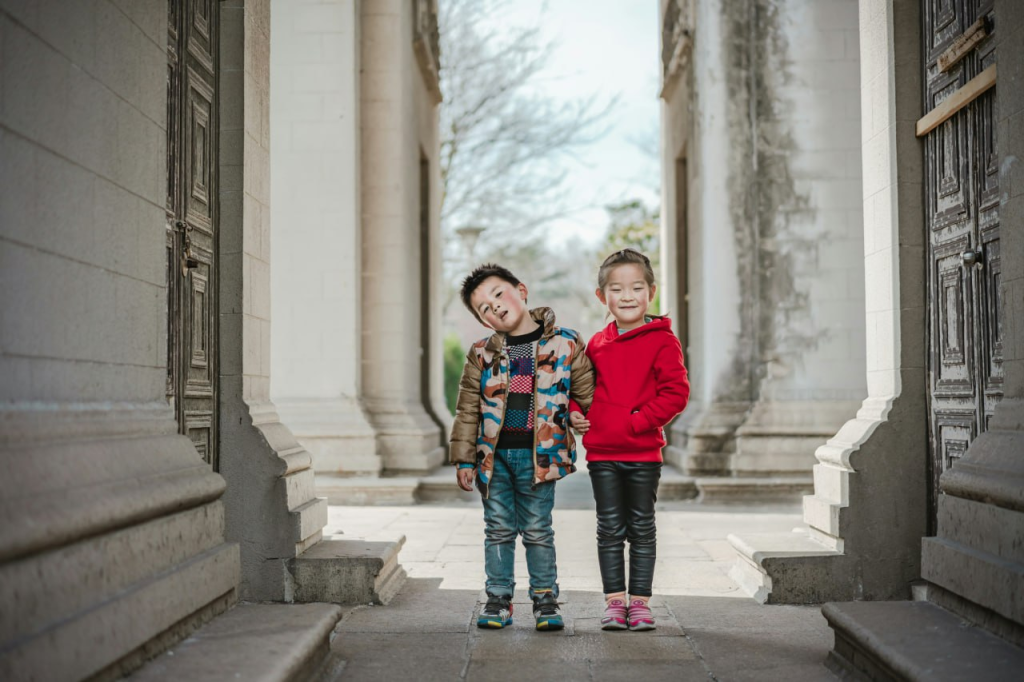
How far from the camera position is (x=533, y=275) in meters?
45.3

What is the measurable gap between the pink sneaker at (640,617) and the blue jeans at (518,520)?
1.15 ft

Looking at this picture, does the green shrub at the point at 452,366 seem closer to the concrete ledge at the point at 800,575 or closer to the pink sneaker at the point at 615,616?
the concrete ledge at the point at 800,575

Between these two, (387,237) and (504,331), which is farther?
(387,237)

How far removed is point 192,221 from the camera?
4941 millimetres

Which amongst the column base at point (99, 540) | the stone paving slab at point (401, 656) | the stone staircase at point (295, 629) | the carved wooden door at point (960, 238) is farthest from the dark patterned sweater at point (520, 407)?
the carved wooden door at point (960, 238)

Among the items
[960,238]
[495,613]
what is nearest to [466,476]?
[495,613]

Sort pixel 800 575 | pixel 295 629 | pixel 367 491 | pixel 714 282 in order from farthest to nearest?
pixel 714 282 < pixel 367 491 < pixel 800 575 < pixel 295 629

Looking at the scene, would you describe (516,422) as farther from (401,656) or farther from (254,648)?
(254,648)

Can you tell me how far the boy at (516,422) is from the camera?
15.1 feet

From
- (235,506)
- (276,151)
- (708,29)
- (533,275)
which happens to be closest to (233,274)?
(235,506)

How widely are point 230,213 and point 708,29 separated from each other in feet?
26.1

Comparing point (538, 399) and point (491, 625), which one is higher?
point (538, 399)

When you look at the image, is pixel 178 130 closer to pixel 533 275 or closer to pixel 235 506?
pixel 235 506

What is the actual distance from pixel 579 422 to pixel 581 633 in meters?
0.93
